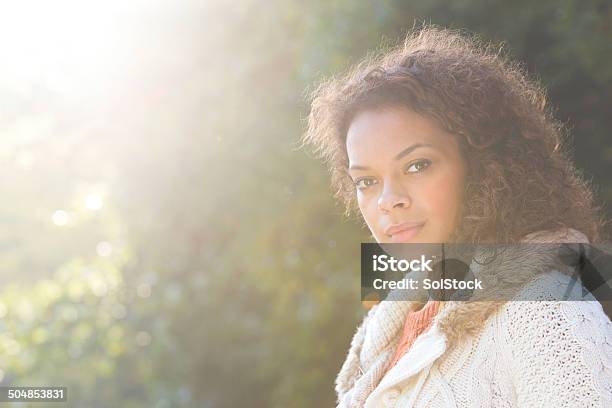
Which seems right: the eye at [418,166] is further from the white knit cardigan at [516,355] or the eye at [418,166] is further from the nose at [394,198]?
the white knit cardigan at [516,355]

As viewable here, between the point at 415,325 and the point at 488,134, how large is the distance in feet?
1.14

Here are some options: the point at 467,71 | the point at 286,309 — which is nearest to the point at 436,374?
the point at 467,71

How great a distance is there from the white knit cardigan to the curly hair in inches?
2.7

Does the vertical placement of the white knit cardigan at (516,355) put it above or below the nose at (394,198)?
below

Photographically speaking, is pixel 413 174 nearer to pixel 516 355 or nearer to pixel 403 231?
pixel 403 231

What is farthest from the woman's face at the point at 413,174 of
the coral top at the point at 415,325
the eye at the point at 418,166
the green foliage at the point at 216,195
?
the green foliage at the point at 216,195

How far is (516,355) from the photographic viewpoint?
100 cm

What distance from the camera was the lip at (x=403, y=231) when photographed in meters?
1.21

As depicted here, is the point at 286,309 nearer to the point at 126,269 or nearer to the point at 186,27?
the point at 126,269

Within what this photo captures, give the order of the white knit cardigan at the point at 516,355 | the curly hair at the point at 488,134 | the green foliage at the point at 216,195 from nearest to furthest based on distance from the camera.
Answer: the white knit cardigan at the point at 516,355, the curly hair at the point at 488,134, the green foliage at the point at 216,195

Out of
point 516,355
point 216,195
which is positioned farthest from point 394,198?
point 216,195

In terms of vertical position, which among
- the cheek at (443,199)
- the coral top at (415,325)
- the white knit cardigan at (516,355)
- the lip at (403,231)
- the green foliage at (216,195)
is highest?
the green foliage at (216,195)

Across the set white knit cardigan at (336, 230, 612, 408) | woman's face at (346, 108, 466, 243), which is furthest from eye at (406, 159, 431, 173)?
white knit cardigan at (336, 230, 612, 408)

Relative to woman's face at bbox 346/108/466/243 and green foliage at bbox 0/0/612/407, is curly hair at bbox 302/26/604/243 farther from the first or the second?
green foliage at bbox 0/0/612/407
